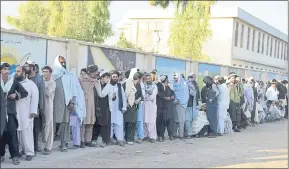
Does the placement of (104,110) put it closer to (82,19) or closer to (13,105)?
(13,105)

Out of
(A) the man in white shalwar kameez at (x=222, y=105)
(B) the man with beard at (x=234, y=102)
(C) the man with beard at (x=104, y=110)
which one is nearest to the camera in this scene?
(C) the man with beard at (x=104, y=110)

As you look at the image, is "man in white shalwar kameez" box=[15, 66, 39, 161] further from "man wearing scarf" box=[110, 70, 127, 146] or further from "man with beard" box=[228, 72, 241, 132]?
"man with beard" box=[228, 72, 241, 132]

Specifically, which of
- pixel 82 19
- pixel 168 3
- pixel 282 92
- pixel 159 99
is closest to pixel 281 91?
pixel 282 92

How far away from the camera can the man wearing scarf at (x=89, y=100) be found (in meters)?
8.69

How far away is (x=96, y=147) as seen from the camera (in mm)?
8906

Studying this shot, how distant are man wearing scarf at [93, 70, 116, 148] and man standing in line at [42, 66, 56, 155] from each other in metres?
1.22

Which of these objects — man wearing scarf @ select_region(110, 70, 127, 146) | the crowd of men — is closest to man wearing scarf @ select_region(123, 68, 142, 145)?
the crowd of men

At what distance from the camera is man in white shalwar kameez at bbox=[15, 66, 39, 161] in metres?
7.20

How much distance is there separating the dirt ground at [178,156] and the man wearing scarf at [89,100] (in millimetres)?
310

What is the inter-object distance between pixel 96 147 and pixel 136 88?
1.65 metres

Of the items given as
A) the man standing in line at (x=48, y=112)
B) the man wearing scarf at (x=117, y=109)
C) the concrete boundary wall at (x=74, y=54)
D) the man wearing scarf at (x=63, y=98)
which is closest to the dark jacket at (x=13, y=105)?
the man standing in line at (x=48, y=112)

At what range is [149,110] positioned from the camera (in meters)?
10.2

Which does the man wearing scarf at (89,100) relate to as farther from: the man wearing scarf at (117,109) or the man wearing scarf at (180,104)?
the man wearing scarf at (180,104)

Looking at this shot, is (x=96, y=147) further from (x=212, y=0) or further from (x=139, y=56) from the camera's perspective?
(x=212, y=0)
